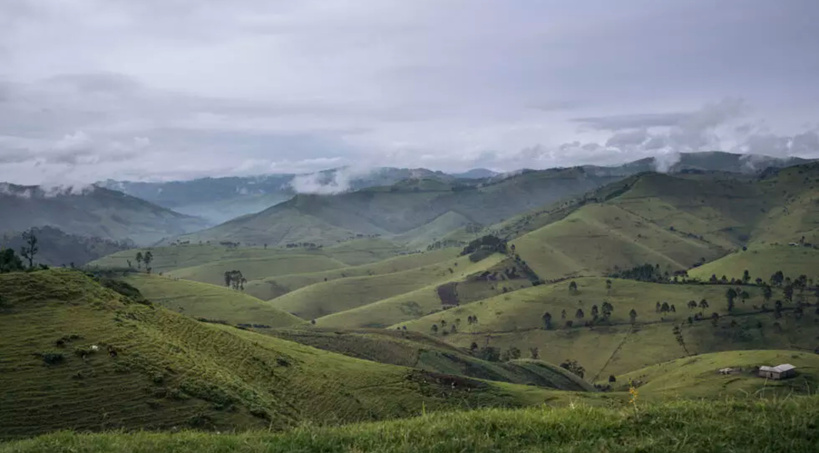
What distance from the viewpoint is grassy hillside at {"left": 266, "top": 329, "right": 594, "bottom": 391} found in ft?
415

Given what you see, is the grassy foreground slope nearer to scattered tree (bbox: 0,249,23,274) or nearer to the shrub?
the shrub

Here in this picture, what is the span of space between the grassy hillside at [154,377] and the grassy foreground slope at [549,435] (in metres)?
17.2

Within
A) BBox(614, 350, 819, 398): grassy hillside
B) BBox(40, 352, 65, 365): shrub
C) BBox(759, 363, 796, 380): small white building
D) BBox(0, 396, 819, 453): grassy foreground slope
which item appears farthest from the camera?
BBox(759, 363, 796, 380): small white building

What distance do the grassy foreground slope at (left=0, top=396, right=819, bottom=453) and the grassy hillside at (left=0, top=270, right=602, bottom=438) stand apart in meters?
17.2

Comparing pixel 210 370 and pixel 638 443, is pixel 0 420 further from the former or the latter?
pixel 638 443

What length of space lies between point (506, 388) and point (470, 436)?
85.4 meters

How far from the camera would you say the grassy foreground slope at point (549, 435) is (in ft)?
38.4

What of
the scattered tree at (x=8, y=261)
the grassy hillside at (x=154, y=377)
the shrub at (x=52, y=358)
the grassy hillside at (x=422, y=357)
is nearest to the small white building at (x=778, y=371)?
the grassy hillside at (x=422, y=357)

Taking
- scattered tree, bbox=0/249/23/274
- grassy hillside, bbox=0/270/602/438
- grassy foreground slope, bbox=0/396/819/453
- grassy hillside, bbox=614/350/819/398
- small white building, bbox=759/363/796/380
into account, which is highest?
grassy foreground slope, bbox=0/396/819/453

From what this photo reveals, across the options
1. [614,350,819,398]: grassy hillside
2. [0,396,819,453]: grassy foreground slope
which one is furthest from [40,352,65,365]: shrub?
[614,350,819,398]: grassy hillside

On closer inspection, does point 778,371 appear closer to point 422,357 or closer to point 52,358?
point 422,357

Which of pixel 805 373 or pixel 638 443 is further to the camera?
pixel 805 373

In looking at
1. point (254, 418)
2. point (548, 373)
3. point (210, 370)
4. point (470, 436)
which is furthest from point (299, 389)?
point (548, 373)

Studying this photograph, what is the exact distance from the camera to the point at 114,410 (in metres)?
45.0
